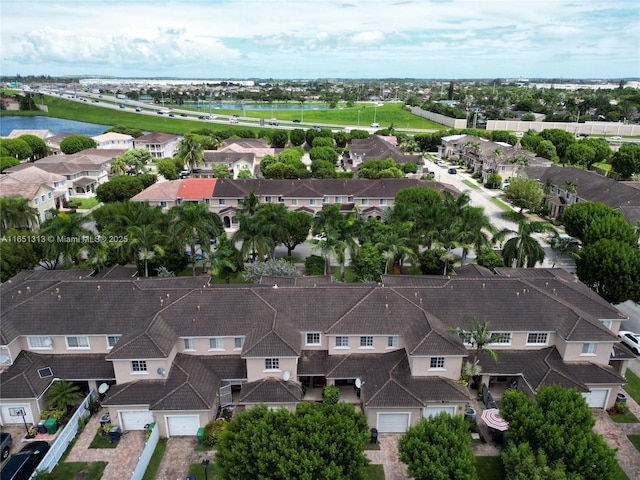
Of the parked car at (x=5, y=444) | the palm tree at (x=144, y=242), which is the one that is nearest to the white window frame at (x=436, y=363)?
the parked car at (x=5, y=444)

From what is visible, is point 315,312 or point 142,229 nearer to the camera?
point 315,312

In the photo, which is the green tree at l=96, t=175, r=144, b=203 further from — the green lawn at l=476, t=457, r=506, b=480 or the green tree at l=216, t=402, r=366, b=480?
the green lawn at l=476, t=457, r=506, b=480

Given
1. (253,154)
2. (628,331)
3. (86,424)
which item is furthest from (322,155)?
(86,424)

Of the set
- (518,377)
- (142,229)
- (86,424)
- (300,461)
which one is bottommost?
(86,424)

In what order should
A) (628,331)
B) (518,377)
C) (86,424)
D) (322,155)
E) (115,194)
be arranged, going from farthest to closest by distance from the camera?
1. (322,155)
2. (115,194)
3. (628,331)
4. (518,377)
5. (86,424)

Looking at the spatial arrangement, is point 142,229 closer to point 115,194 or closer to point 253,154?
point 115,194

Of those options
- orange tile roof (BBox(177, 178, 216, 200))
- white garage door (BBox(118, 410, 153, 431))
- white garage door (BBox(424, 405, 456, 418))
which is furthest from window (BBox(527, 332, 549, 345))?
orange tile roof (BBox(177, 178, 216, 200))

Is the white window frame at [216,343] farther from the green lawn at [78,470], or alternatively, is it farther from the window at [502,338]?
the window at [502,338]
